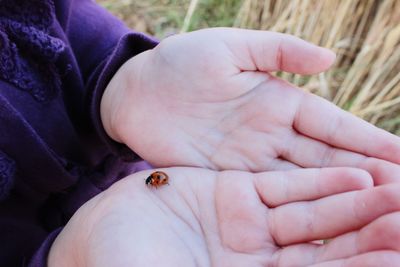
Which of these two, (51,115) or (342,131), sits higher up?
(342,131)

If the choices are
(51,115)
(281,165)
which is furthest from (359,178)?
(51,115)

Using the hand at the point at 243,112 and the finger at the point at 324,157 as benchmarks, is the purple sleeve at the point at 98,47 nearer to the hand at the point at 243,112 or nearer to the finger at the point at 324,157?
the hand at the point at 243,112

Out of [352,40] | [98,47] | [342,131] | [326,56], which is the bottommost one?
[352,40]

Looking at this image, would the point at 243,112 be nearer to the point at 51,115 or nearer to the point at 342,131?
the point at 342,131

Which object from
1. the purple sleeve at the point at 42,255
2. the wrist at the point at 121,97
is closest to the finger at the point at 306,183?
the wrist at the point at 121,97

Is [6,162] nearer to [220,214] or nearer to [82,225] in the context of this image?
[82,225]

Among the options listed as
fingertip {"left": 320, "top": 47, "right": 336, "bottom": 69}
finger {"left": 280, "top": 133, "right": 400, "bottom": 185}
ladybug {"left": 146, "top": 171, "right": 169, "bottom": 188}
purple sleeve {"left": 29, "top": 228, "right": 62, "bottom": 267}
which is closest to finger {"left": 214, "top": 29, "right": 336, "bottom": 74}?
fingertip {"left": 320, "top": 47, "right": 336, "bottom": 69}

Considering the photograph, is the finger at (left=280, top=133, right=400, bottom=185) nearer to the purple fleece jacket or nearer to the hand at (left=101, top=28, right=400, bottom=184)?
the hand at (left=101, top=28, right=400, bottom=184)
